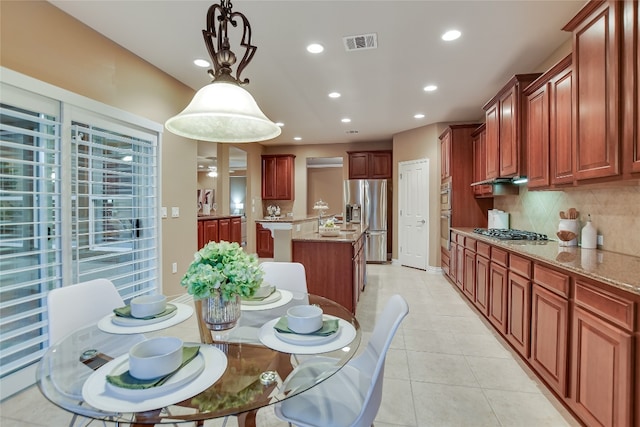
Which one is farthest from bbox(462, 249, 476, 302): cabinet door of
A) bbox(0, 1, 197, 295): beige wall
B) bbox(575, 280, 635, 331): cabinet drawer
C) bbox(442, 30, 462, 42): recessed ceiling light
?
bbox(0, 1, 197, 295): beige wall

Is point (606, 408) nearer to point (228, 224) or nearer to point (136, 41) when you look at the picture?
point (136, 41)

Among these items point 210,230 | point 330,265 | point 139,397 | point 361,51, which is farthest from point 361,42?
point 210,230

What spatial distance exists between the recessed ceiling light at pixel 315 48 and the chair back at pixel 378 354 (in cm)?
249

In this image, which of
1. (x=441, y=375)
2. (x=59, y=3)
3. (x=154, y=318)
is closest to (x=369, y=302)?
(x=441, y=375)

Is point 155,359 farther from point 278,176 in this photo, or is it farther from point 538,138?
point 278,176

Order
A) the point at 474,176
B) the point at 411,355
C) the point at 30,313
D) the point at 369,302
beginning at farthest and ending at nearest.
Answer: the point at 474,176 → the point at 369,302 → the point at 411,355 → the point at 30,313

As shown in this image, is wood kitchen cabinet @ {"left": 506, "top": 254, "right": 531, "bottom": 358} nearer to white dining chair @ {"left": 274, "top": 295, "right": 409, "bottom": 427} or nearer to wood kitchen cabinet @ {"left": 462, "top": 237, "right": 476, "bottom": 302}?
wood kitchen cabinet @ {"left": 462, "top": 237, "right": 476, "bottom": 302}

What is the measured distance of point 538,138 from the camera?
9.25ft

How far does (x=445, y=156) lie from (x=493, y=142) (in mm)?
1536

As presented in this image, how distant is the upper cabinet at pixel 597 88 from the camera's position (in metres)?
1.79

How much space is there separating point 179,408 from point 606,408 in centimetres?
193

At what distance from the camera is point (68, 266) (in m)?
2.47

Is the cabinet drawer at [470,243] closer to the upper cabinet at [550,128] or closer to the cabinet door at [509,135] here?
the cabinet door at [509,135]

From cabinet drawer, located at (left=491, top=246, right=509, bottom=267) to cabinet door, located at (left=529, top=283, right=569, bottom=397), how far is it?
52cm
